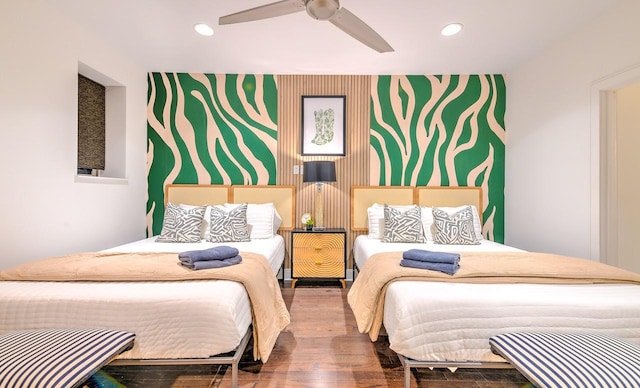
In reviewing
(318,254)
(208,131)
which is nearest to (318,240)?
(318,254)

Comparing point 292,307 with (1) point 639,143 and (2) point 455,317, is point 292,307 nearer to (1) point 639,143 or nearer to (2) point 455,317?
(2) point 455,317

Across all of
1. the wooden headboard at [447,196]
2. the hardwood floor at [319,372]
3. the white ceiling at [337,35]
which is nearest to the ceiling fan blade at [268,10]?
the white ceiling at [337,35]

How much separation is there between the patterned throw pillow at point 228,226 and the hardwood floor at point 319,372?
1194mm

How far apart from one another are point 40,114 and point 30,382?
2.13 m

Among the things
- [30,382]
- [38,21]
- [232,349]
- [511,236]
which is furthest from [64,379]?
[511,236]

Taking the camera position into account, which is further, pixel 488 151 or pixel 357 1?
pixel 488 151

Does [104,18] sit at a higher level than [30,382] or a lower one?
higher

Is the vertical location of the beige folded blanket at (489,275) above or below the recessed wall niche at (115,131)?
below

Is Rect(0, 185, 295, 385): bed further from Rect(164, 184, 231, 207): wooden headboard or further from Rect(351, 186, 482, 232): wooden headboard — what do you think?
Rect(351, 186, 482, 232): wooden headboard

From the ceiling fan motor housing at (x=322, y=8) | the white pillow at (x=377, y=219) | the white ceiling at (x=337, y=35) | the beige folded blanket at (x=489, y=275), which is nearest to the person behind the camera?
the ceiling fan motor housing at (x=322, y=8)

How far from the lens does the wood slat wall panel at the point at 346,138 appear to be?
3.95 meters

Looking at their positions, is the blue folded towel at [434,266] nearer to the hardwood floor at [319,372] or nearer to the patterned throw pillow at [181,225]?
the hardwood floor at [319,372]

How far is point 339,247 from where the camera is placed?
3.61 metres

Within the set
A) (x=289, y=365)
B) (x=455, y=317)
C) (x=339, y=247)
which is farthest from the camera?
(x=339, y=247)
